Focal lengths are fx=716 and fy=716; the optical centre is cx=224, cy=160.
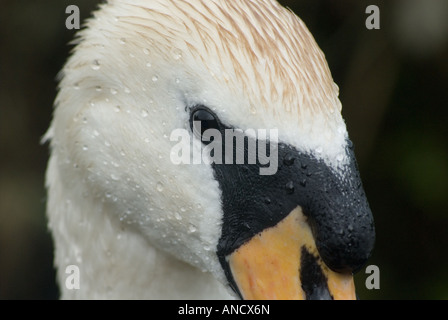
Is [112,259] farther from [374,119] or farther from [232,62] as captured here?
[374,119]

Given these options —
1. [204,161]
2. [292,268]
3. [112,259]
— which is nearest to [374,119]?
[112,259]

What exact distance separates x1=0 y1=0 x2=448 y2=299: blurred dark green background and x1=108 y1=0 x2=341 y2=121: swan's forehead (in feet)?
6.42

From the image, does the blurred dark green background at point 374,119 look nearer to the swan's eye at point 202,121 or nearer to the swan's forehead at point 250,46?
the swan's forehead at point 250,46

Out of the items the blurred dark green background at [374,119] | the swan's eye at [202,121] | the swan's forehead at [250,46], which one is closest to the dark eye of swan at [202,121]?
the swan's eye at [202,121]

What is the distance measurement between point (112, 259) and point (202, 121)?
0.69 metres

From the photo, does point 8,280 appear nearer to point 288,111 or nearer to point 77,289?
point 77,289

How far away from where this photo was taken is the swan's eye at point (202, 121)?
6.23ft

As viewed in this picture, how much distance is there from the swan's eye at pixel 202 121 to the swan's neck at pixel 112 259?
51 centimetres

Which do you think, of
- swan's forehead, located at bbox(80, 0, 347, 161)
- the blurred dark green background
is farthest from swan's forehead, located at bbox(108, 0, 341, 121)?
the blurred dark green background

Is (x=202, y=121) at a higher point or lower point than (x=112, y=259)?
higher

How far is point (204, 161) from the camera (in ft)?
6.48
